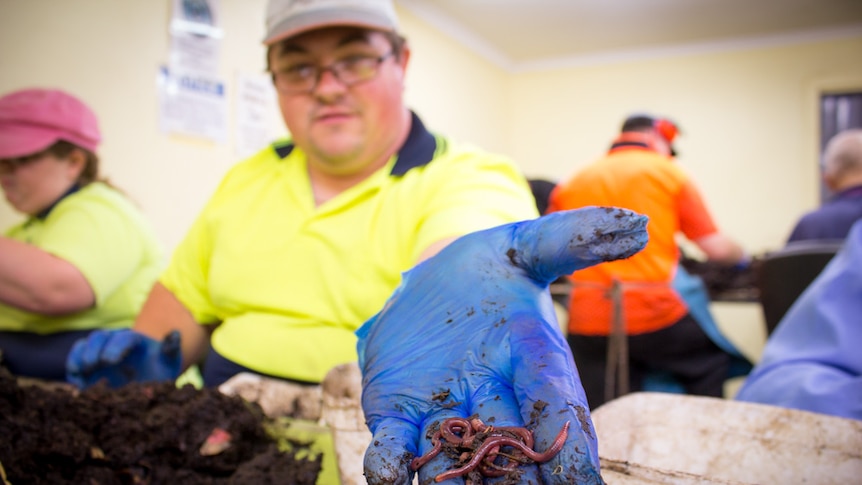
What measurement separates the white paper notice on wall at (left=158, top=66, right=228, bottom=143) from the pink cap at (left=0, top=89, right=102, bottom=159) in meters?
0.16

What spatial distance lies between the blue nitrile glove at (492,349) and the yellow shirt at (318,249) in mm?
382

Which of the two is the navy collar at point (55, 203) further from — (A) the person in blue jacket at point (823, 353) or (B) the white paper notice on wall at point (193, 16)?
(A) the person in blue jacket at point (823, 353)

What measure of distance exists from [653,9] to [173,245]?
4.76 m

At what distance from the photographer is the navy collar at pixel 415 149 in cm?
117

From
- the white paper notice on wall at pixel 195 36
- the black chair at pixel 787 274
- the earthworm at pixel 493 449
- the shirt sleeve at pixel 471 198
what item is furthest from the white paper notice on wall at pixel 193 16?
the black chair at pixel 787 274

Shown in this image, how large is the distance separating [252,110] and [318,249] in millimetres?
364

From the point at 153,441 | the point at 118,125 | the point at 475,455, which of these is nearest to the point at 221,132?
the point at 118,125

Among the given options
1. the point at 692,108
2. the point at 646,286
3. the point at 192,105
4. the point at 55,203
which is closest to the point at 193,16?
the point at 192,105

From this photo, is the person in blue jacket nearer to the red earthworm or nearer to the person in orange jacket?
the person in orange jacket

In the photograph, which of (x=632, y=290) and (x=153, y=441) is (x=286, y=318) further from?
(x=632, y=290)

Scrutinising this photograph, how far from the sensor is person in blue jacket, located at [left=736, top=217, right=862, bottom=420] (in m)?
1.05

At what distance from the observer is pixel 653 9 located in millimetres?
5094

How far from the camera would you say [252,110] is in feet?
4.22

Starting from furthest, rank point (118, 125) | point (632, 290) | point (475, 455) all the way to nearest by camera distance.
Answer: point (632, 290) < point (118, 125) < point (475, 455)
